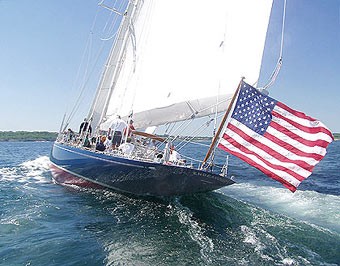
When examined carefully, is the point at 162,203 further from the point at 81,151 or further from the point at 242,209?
the point at 81,151

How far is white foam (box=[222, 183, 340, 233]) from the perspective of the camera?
8320mm

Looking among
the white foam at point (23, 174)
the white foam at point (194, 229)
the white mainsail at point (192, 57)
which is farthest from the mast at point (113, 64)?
the white foam at point (194, 229)

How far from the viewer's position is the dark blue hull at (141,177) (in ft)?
25.2

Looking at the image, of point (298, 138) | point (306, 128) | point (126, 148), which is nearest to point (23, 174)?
point (126, 148)

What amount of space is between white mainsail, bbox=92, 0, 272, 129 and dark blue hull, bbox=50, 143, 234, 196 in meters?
2.55

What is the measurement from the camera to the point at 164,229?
6.60 m

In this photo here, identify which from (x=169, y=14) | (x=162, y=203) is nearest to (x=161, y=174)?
(x=162, y=203)

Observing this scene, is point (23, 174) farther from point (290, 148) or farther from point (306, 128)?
point (306, 128)

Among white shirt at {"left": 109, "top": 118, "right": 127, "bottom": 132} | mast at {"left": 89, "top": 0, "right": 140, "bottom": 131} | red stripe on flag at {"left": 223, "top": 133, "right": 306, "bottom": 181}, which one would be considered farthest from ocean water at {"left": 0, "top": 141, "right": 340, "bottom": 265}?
mast at {"left": 89, "top": 0, "right": 140, "bottom": 131}

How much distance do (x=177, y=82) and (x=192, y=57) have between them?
1129mm

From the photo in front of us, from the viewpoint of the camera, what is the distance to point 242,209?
899 centimetres

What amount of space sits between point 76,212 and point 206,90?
6264 mm

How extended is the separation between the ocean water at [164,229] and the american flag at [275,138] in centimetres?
180

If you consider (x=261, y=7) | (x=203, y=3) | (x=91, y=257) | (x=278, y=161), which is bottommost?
(x=91, y=257)
